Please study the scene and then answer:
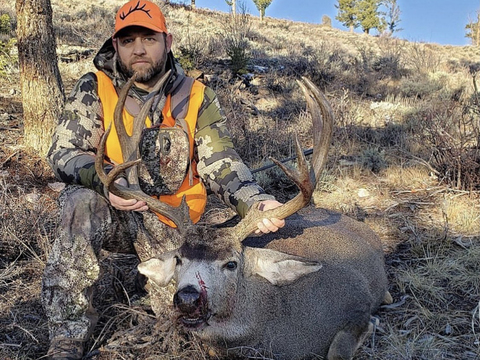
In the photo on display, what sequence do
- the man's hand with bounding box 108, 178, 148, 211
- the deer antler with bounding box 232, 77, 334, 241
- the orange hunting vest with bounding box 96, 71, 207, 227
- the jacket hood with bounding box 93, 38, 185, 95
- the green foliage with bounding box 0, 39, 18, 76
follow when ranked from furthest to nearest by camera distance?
the green foliage with bounding box 0, 39, 18, 76, the jacket hood with bounding box 93, 38, 185, 95, the orange hunting vest with bounding box 96, 71, 207, 227, the man's hand with bounding box 108, 178, 148, 211, the deer antler with bounding box 232, 77, 334, 241

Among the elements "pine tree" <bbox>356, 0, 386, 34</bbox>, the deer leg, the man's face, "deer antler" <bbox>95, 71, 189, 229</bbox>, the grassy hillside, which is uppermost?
"pine tree" <bbox>356, 0, 386, 34</bbox>

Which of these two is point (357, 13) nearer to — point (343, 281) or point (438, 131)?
point (438, 131)

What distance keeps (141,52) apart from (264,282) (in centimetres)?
192

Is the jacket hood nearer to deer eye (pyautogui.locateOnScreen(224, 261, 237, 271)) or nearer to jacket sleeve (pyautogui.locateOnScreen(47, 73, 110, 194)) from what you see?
jacket sleeve (pyautogui.locateOnScreen(47, 73, 110, 194))

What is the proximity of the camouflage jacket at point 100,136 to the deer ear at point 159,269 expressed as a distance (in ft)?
1.82

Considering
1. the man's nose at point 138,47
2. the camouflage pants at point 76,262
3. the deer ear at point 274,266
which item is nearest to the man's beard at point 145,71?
the man's nose at point 138,47

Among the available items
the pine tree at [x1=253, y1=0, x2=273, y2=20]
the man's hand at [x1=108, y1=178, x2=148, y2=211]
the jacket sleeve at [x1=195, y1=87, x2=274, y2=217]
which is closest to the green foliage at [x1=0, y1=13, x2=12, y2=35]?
the jacket sleeve at [x1=195, y1=87, x2=274, y2=217]

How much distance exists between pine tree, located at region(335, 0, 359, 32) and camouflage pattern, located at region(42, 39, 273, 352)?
45.7 meters

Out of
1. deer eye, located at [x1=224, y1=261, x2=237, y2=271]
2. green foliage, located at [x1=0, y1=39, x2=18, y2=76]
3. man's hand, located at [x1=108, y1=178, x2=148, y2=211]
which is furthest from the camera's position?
green foliage, located at [x1=0, y1=39, x2=18, y2=76]

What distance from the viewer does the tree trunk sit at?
5949mm

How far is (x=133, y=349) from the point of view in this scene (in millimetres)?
2932

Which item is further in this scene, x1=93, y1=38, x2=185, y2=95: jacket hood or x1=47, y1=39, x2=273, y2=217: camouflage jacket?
x1=93, y1=38, x2=185, y2=95: jacket hood

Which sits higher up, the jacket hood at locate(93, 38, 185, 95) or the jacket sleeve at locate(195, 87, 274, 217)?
the jacket hood at locate(93, 38, 185, 95)

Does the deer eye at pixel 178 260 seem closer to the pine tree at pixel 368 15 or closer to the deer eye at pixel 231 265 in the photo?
the deer eye at pixel 231 265
